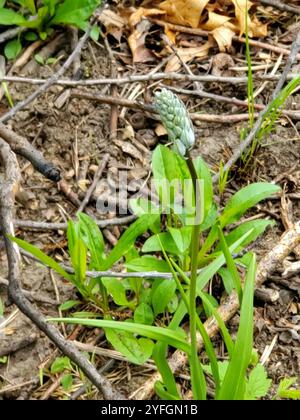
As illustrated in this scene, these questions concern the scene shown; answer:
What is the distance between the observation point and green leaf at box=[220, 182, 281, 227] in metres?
2.06

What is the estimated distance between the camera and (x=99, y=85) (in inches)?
103

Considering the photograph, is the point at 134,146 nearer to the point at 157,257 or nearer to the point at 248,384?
the point at 157,257

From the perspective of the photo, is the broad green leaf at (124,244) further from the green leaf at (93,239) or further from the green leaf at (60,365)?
the green leaf at (60,365)

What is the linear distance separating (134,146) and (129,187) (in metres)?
0.19

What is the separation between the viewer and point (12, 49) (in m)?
2.65

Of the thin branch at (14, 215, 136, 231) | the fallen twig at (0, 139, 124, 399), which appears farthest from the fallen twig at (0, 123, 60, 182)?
the thin branch at (14, 215, 136, 231)

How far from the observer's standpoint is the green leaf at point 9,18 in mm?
2604

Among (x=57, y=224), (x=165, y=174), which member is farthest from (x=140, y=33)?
(x=57, y=224)

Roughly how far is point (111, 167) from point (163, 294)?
0.65 m

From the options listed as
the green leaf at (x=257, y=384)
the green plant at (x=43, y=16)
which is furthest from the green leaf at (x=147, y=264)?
the green plant at (x=43, y=16)

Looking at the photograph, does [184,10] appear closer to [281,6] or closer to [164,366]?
[281,6]

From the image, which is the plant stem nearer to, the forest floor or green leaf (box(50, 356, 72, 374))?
the forest floor

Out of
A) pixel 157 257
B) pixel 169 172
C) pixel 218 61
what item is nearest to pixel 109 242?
pixel 157 257

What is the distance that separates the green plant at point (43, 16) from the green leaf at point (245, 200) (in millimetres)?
1001
